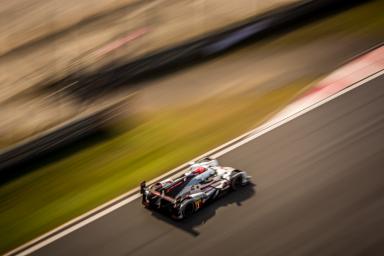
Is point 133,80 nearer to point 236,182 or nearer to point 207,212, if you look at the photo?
point 236,182

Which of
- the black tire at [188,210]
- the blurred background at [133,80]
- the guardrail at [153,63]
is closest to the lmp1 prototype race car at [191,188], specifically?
the black tire at [188,210]

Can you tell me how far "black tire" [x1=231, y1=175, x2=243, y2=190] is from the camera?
1252 cm

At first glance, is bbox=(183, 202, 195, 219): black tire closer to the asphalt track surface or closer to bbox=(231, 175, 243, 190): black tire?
the asphalt track surface

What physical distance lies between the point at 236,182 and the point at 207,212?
0.99 m

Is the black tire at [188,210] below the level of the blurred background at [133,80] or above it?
below

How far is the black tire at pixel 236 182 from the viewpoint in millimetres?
12516

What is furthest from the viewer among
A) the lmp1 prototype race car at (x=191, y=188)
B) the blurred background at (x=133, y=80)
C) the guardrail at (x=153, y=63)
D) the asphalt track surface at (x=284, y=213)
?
the guardrail at (x=153, y=63)

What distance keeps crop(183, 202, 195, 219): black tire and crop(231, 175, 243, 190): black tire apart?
1.10 m

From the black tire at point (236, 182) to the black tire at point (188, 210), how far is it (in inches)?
43.2

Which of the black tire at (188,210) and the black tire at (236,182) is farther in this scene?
the black tire at (236,182)

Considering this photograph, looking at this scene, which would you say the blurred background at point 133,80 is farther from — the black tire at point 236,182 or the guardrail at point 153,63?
the black tire at point 236,182

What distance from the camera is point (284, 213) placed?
1190 centimetres

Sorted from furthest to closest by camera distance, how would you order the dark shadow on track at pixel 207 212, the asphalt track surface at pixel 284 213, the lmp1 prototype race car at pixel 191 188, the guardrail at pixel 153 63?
the guardrail at pixel 153 63 → the lmp1 prototype race car at pixel 191 188 → the dark shadow on track at pixel 207 212 → the asphalt track surface at pixel 284 213

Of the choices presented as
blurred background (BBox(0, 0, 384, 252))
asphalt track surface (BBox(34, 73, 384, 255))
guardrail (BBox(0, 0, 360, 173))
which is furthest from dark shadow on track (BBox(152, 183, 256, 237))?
guardrail (BBox(0, 0, 360, 173))
